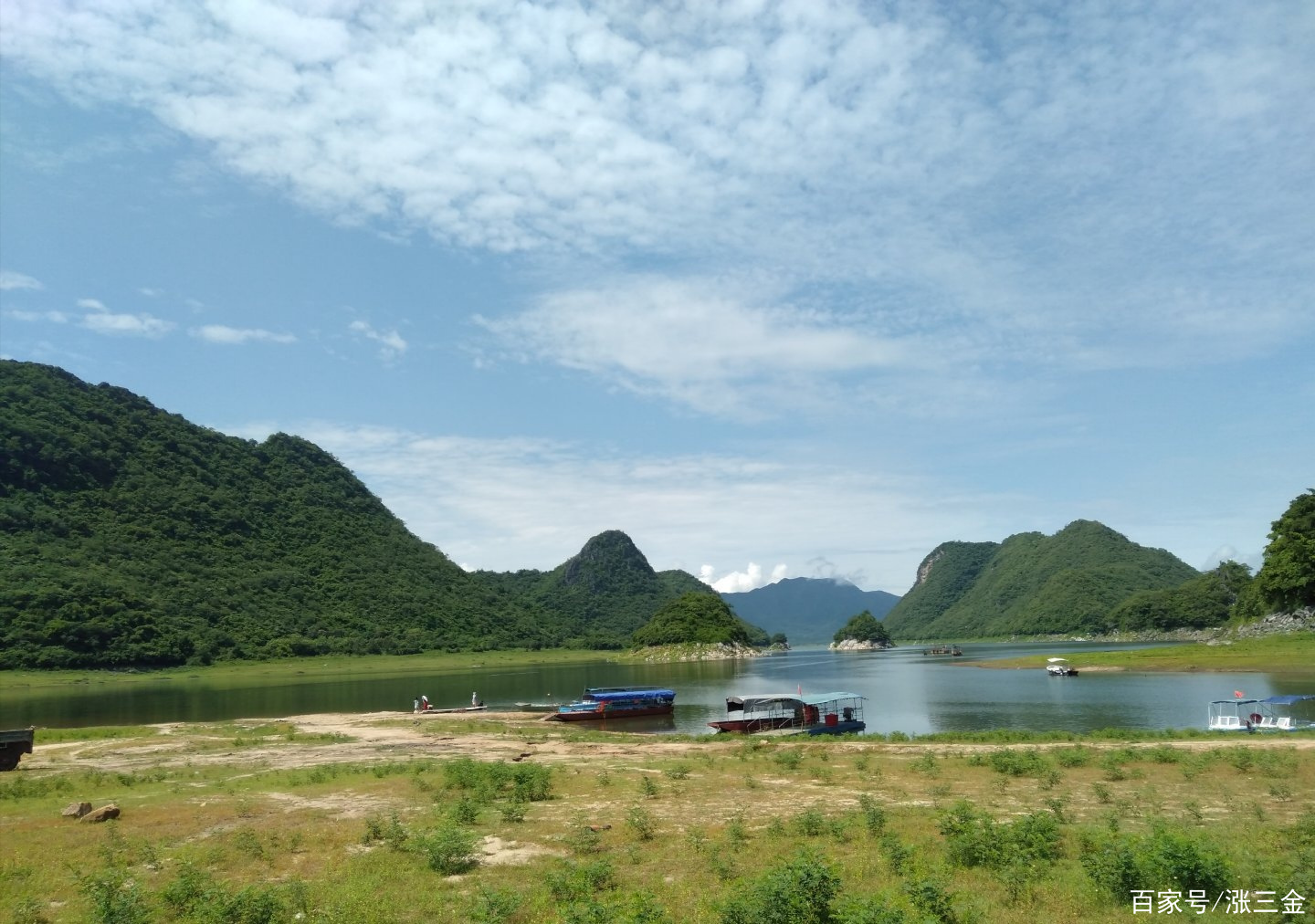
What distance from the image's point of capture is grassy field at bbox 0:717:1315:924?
1344cm

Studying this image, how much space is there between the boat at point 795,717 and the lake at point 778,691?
298 centimetres

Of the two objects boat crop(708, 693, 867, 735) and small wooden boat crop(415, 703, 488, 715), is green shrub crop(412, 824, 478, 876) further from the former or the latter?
small wooden boat crop(415, 703, 488, 715)

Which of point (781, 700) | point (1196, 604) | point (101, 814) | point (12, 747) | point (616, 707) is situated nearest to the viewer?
point (101, 814)

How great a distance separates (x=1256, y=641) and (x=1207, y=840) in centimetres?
11204

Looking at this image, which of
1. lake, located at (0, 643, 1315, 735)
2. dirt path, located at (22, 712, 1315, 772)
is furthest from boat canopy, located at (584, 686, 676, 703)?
dirt path, located at (22, 712, 1315, 772)

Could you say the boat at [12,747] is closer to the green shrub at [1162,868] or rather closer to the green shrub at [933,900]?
the green shrub at [933,900]

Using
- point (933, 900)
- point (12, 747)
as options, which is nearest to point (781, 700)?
point (12, 747)

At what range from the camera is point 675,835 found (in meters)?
20.3

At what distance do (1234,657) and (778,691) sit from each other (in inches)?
2246

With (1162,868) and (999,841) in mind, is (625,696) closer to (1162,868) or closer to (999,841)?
(999,841)

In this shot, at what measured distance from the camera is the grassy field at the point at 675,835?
13.4 meters

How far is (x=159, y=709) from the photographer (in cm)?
7375

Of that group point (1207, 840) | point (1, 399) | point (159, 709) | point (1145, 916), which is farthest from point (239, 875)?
point (1, 399)

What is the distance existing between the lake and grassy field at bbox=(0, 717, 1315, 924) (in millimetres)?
20398
